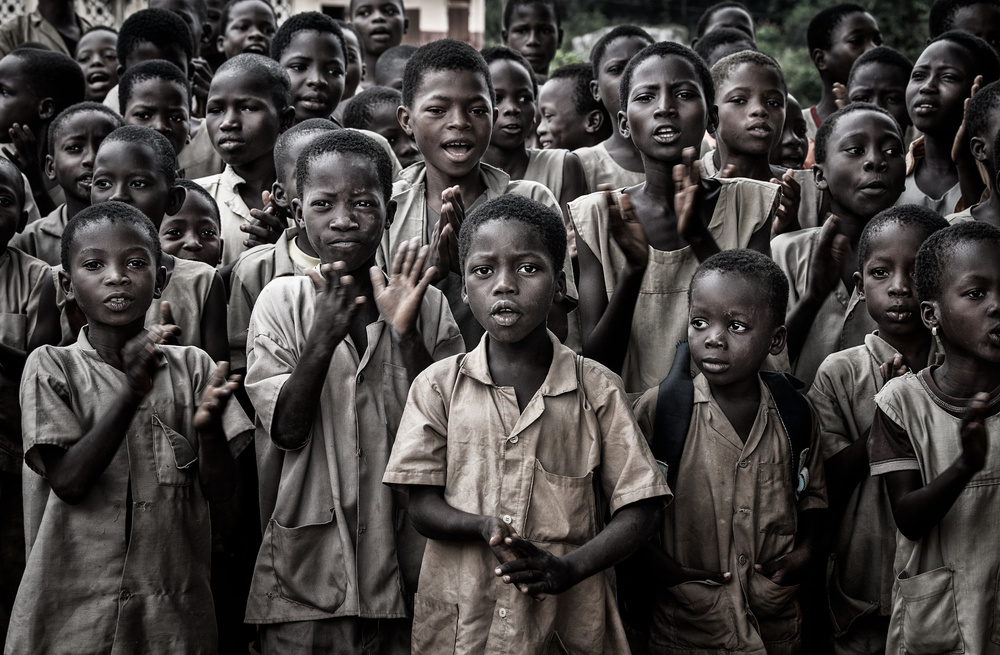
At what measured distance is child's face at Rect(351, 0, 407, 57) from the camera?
6918 mm

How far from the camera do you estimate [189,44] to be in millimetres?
5945

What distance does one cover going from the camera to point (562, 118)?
5.60 m

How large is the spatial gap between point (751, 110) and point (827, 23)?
2.35 metres

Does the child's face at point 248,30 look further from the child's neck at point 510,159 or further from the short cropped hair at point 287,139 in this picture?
the short cropped hair at point 287,139

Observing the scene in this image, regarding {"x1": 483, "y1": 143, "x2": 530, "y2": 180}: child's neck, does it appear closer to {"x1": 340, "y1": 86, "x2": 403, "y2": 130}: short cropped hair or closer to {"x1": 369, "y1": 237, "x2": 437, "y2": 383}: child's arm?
{"x1": 340, "y1": 86, "x2": 403, "y2": 130}: short cropped hair

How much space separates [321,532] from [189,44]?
12.7 ft

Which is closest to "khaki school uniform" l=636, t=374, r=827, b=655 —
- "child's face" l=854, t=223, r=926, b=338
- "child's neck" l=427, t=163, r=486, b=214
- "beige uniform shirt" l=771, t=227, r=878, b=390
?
"child's face" l=854, t=223, r=926, b=338

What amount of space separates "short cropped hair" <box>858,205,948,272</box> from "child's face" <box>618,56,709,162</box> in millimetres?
698

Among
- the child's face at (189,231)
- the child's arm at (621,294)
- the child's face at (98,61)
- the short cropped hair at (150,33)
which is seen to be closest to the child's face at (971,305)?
the child's arm at (621,294)

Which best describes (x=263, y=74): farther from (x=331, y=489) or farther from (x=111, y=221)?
(x=331, y=489)

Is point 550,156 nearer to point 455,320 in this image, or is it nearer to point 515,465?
point 455,320

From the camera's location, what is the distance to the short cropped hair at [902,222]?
11.3 ft

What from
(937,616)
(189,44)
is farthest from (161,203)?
(937,616)

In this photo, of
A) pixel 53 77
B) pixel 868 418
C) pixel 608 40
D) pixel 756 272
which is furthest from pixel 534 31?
pixel 868 418
